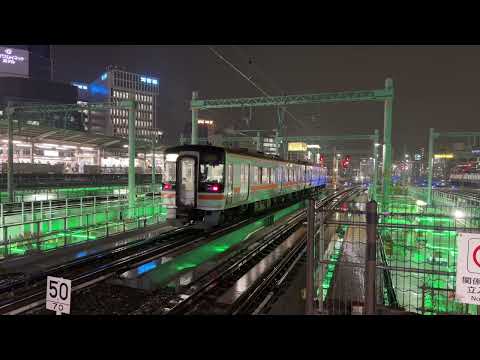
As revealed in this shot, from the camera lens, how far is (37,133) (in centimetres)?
3203

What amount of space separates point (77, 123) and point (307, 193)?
77149mm

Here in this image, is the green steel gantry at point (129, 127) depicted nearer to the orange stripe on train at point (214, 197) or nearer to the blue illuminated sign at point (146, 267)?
the orange stripe on train at point (214, 197)

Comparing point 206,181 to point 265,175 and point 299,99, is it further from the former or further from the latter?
point 299,99

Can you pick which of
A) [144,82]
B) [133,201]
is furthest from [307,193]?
[144,82]

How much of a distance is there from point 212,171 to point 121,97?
120984 mm

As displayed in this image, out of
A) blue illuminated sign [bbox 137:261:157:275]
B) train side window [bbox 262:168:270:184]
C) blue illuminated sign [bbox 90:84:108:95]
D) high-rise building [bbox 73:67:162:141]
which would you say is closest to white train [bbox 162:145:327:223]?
train side window [bbox 262:168:270:184]

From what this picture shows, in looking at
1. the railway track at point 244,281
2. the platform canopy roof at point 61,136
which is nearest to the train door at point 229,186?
the railway track at point 244,281

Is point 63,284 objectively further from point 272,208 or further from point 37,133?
point 37,133

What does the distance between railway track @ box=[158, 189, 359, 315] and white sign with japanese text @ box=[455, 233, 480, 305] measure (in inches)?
90.3

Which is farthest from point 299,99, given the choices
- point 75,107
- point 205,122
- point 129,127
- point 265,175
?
point 205,122

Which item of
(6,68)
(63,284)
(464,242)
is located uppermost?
(6,68)

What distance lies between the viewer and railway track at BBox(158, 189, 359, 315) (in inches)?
284

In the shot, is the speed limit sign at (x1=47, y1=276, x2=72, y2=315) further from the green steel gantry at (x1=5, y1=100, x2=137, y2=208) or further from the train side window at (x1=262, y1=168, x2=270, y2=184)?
the train side window at (x1=262, y1=168, x2=270, y2=184)

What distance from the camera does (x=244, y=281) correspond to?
880cm
